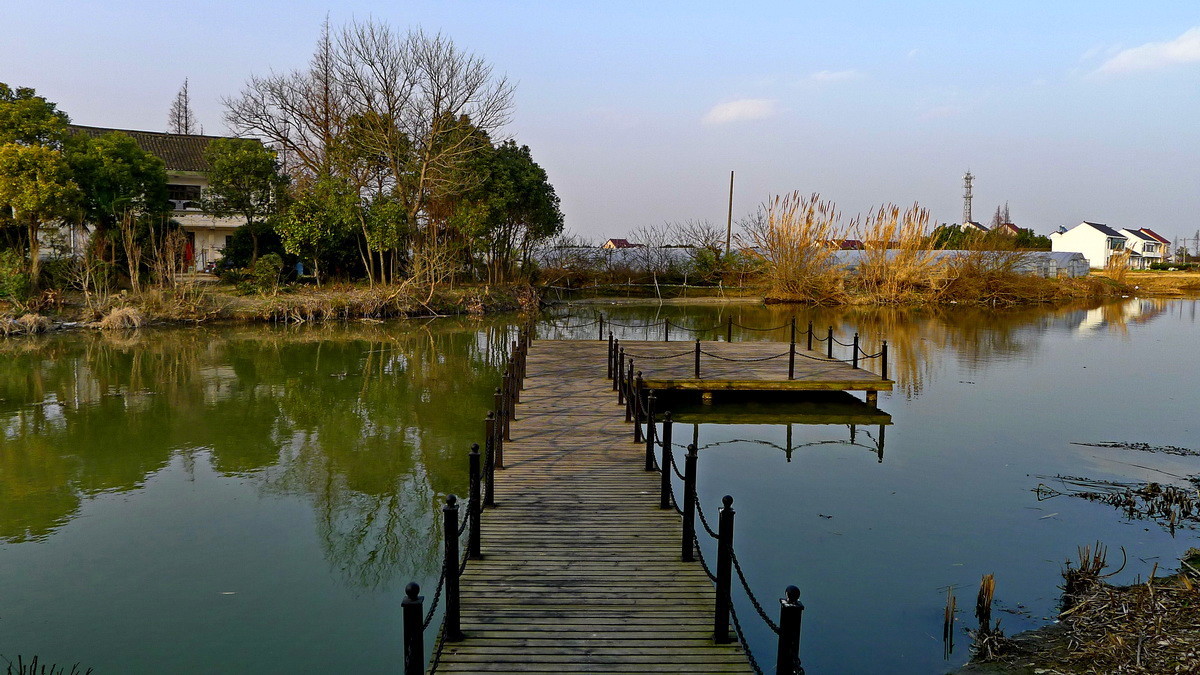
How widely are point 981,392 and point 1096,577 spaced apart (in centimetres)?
1042

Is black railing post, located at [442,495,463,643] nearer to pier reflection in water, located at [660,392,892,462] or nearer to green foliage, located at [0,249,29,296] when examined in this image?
pier reflection in water, located at [660,392,892,462]

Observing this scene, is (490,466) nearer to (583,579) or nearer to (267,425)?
(583,579)

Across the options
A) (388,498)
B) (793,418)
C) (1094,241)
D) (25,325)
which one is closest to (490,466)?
(388,498)

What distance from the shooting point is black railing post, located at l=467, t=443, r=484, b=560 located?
6.24 m

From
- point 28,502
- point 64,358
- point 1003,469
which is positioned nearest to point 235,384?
point 64,358

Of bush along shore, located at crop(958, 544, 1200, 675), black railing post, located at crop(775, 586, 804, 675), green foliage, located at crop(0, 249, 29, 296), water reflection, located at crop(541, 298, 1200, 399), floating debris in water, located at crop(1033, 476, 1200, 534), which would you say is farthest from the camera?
green foliage, located at crop(0, 249, 29, 296)

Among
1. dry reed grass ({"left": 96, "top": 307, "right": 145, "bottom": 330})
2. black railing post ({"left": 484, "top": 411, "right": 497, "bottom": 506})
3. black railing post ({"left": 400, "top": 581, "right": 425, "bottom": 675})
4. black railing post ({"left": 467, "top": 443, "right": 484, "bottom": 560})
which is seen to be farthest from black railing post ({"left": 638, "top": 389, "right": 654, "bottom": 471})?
dry reed grass ({"left": 96, "top": 307, "right": 145, "bottom": 330})

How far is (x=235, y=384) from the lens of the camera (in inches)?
653

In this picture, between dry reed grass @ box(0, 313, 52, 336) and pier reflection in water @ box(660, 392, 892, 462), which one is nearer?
pier reflection in water @ box(660, 392, 892, 462)

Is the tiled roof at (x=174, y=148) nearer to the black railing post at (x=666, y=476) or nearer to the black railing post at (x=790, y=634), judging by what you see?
the black railing post at (x=666, y=476)

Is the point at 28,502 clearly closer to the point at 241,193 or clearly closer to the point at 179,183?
the point at 241,193

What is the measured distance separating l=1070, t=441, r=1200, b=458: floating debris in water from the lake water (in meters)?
0.18

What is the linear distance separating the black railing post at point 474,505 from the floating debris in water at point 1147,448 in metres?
9.82

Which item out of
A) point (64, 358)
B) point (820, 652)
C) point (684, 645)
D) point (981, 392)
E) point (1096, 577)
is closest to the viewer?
point (684, 645)
